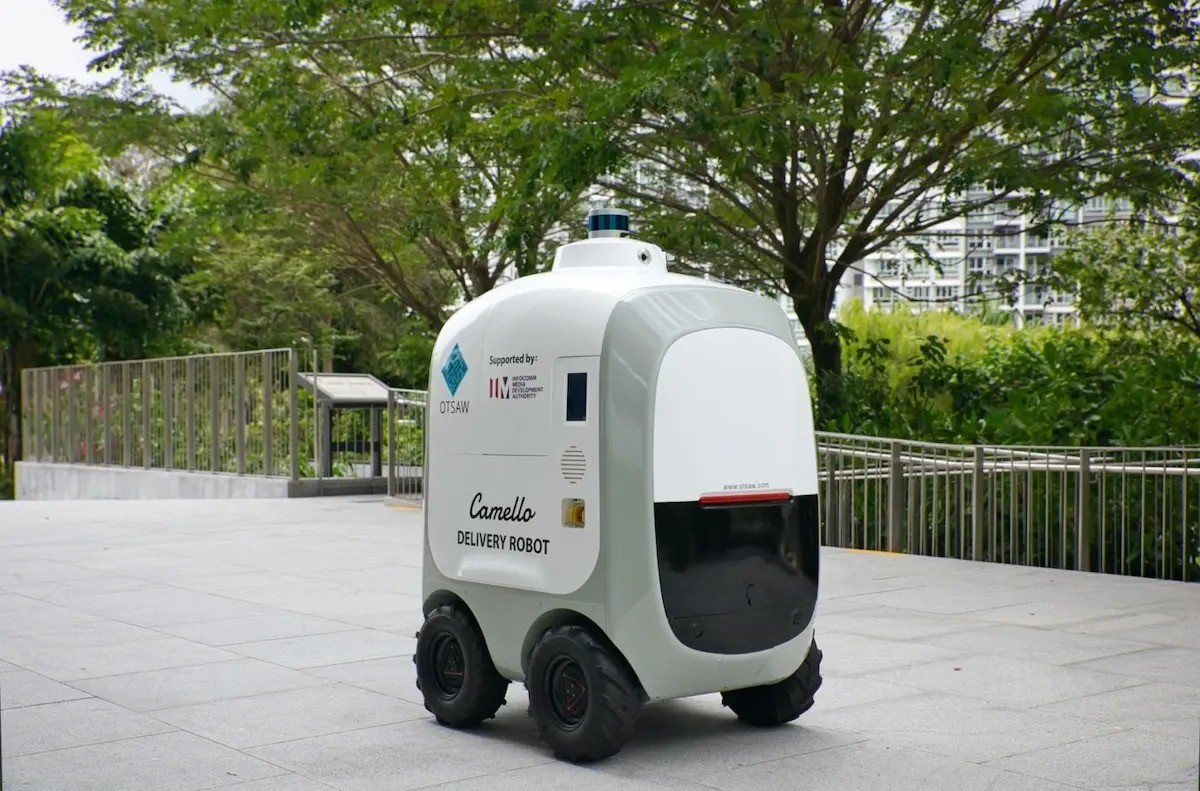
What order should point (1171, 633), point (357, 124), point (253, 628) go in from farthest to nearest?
1. point (357, 124)
2. point (253, 628)
3. point (1171, 633)

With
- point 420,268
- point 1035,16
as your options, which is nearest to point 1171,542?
point 1035,16

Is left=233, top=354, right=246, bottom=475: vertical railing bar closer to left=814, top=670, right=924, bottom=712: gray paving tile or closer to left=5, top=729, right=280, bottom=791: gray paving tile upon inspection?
left=814, top=670, right=924, bottom=712: gray paving tile

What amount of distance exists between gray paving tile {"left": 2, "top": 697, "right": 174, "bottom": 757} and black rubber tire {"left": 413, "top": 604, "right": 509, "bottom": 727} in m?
1.19

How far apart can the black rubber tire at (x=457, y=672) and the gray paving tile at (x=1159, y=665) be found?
3.39 m

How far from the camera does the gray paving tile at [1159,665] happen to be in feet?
24.8

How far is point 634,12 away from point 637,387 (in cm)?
933

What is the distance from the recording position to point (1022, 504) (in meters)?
13.2

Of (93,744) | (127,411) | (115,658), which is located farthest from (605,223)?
(127,411)

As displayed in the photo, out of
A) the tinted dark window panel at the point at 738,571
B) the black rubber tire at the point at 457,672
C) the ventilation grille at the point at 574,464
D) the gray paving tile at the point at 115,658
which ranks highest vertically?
the ventilation grille at the point at 574,464

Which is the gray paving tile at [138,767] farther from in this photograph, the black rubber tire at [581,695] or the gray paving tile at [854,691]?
the gray paving tile at [854,691]

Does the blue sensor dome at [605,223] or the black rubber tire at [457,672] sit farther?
the blue sensor dome at [605,223]

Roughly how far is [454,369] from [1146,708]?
3621 mm

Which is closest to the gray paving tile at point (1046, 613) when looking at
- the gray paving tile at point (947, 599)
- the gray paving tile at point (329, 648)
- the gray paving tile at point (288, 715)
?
the gray paving tile at point (947, 599)

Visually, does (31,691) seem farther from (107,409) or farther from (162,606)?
(107,409)
